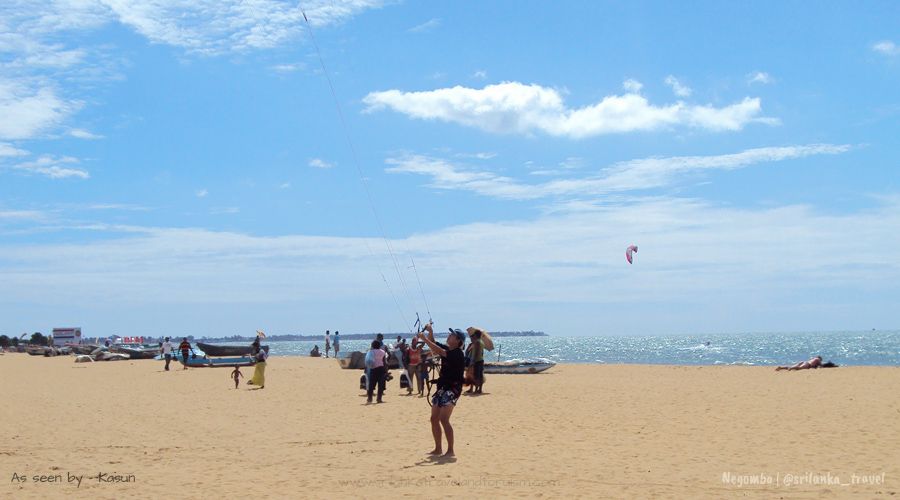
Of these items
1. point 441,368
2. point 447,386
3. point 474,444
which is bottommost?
point 474,444

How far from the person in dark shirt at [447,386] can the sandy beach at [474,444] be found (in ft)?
1.20

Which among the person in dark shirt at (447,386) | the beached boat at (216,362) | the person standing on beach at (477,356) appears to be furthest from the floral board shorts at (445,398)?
the beached boat at (216,362)

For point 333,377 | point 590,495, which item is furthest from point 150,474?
point 333,377

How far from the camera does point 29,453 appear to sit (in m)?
Answer: 10.4

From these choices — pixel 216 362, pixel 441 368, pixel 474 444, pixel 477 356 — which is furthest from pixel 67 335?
pixel 441 368

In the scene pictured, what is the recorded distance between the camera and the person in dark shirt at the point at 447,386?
9.60 metres

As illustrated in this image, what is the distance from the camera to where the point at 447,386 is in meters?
9.65

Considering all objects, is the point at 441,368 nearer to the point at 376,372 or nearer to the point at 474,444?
the point at 474,444

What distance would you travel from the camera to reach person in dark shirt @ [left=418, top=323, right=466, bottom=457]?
9602 mm

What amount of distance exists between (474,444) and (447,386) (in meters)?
1.66

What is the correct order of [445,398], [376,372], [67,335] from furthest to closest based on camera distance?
1. [67,335]
2. [376,372]
3. [445,398]

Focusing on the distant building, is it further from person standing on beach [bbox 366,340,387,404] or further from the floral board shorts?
the floral board shorts

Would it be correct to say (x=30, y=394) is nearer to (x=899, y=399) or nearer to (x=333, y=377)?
(x=333, y=377)

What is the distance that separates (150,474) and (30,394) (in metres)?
14.1
